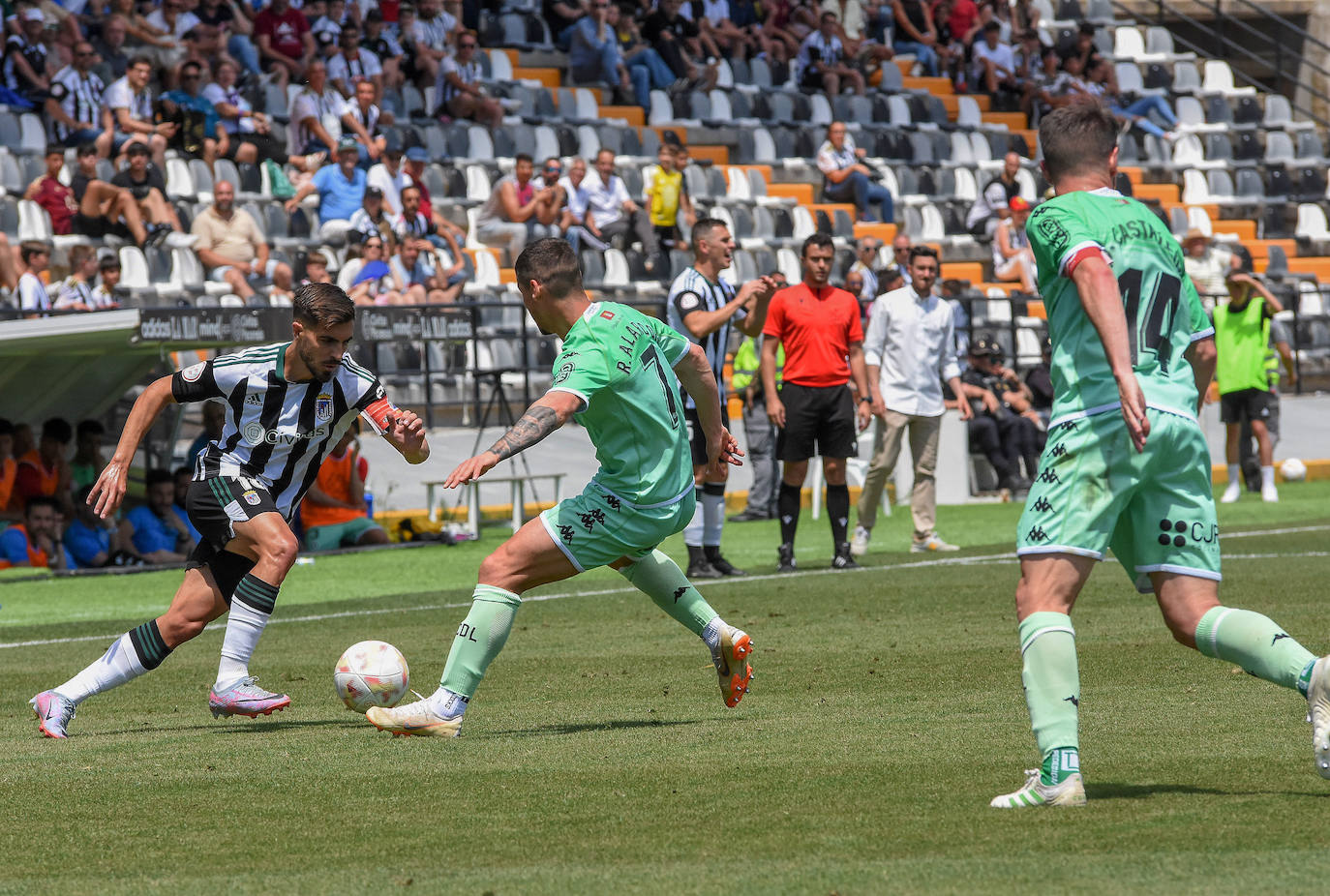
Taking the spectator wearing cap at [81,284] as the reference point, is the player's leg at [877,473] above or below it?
below

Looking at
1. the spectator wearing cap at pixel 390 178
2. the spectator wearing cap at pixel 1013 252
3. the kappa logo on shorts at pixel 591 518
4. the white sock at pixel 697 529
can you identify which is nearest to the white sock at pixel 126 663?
the kappa logo on shorts at pixel 591 518

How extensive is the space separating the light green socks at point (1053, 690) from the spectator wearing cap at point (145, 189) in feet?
54.2

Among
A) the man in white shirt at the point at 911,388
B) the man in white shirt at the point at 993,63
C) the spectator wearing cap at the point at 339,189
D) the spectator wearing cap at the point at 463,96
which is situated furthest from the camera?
the man in white shirt at the point at 993,63

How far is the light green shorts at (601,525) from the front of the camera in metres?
6.76

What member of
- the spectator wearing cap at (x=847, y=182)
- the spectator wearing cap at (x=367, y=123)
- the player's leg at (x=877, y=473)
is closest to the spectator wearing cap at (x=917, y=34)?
the spectator wearing cap at (x=847, y=182)

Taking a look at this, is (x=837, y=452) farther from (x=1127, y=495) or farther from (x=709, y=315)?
(x=1127, y=495)

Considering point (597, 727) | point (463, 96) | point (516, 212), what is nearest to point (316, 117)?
point (516, 212)

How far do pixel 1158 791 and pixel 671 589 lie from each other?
2.51 m

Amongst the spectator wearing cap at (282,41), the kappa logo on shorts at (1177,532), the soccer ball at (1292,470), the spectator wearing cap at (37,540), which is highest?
the spectator wearing cap at (282,41)

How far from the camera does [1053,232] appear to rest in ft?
16.8

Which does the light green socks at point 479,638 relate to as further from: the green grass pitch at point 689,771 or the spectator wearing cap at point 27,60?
the spectator wearing cap at point 27,60

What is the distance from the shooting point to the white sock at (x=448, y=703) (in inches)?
262

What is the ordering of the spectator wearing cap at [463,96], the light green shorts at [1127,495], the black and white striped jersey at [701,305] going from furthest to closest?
the spectator wearing cap at [463,96], the black and white striped jersey at [701,305], the light green shorts at [1127,495]

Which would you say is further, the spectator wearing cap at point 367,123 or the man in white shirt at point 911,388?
the spectator wearing cap at point 367,123
